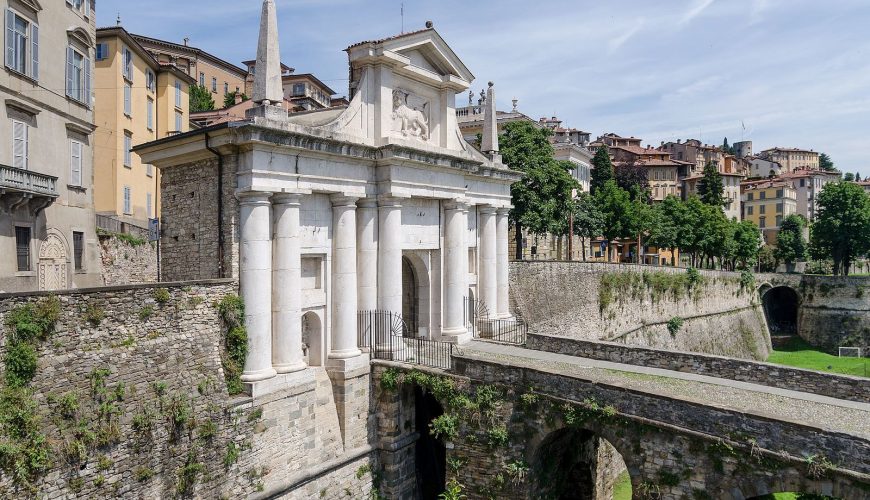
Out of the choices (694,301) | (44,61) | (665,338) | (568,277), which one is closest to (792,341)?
(694,301)

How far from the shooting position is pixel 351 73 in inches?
808

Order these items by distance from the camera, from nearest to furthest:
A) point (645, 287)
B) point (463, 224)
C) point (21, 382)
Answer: point (21, 382)
point (463, 224)
point (645, 287)

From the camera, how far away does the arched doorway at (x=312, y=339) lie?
18297mm

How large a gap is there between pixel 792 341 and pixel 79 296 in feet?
207

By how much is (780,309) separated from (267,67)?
6477 centimetres

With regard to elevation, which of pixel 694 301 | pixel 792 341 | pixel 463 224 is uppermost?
pixel 463 224

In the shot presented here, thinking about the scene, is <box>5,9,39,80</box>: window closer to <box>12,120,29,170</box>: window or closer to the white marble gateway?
<box>12,120,29,170</box>: window

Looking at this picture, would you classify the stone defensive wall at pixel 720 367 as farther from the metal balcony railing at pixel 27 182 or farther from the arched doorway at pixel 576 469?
the metal balcony railing at pixel 27 182

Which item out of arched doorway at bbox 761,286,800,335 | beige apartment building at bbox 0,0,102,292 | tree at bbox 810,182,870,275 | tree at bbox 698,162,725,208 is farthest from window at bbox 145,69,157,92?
tree at bbox 698,162,725,208

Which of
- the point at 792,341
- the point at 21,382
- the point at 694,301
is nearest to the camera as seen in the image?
the point at 21,382

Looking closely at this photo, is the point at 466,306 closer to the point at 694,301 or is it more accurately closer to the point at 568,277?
the point at 568,277

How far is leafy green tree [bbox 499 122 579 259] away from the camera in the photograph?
38469 millimetres

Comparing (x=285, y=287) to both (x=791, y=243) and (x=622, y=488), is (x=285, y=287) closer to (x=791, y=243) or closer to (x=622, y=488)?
(x=622, y=488)

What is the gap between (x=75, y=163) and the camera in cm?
2331
